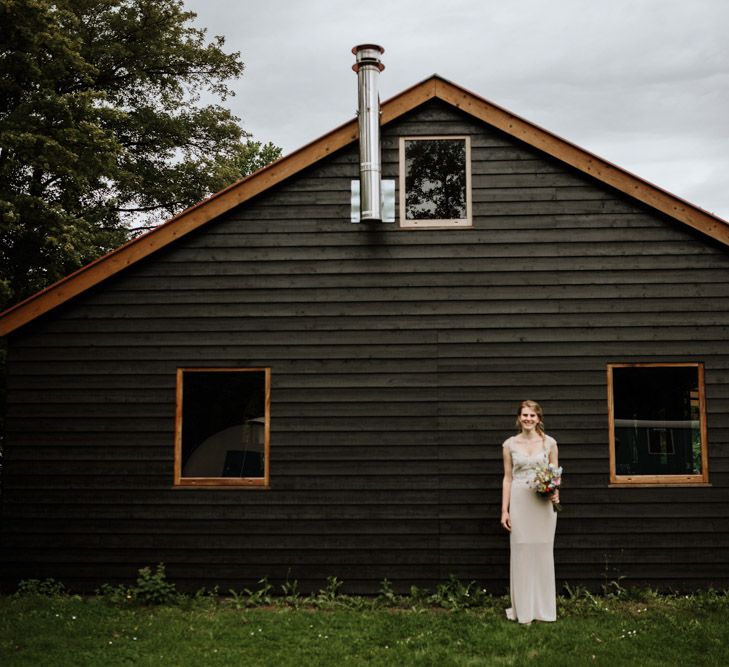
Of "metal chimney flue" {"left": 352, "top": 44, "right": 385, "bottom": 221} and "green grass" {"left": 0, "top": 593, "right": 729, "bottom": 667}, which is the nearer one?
"green grass" {"left": 0, "top": 593, "right": 729, "bottom": 667}

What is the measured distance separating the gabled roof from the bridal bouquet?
334 centimetres

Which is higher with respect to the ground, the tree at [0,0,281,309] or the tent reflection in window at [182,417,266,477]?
the tree at [0,0,281,309]

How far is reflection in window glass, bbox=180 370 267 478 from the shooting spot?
9.33 metres

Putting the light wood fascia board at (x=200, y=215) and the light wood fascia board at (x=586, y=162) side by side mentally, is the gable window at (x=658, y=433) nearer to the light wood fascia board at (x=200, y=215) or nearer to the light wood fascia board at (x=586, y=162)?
the light wood fascia board at (x=586, y=162)

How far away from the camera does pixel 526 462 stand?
7.93 m

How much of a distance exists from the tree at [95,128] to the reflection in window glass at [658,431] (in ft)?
35.4

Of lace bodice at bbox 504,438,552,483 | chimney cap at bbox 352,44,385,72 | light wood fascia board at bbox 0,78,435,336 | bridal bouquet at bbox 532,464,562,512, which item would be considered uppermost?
chimney cap at bbox 352,44,385,72

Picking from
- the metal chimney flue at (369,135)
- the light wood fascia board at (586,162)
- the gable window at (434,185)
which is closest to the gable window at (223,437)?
the metal chimney flue at (369,135)

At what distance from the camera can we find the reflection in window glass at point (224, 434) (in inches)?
367

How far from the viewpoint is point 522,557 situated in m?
7.86

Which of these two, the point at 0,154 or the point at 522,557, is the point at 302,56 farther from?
the point at 522,557

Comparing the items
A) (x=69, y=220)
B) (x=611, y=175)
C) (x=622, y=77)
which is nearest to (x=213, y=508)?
(x=611, y=175)

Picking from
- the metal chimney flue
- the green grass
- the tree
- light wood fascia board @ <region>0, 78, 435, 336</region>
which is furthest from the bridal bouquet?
the tree

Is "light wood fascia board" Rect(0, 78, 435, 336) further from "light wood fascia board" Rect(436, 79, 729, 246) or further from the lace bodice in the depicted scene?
the lace bodice
